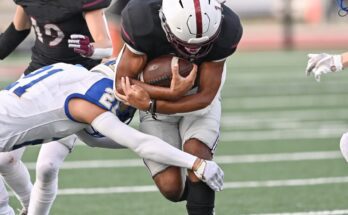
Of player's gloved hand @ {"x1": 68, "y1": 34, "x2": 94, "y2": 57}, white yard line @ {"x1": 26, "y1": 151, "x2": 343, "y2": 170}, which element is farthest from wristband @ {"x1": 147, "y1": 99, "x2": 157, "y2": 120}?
white yard line @ {"x1": 26, "y1": 151, "x2": 343, "y2": 170}

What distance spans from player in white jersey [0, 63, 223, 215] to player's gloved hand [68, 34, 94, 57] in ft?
1.26

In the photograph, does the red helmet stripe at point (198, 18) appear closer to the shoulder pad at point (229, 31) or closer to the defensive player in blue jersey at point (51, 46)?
the shoulder pad at point (229, 31)

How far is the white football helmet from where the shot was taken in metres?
4.53

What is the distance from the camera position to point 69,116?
14.9ft

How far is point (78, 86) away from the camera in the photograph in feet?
15.1

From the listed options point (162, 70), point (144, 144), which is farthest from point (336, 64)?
point (144, 144)

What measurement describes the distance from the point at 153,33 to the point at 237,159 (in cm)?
347

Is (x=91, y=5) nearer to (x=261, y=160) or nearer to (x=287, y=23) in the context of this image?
(x=261, y=160)

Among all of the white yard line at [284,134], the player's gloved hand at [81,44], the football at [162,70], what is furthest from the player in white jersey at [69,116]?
the white yard line at [284,134]

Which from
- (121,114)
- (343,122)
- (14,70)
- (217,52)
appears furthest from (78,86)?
(14,70)

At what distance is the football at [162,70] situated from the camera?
15.3ft

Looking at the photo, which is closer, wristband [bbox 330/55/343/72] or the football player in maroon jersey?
the football player in maroon jersey

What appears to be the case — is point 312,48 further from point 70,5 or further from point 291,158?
point 70,5

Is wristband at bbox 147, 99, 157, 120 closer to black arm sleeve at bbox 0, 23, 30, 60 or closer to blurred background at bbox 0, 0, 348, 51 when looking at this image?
black arm sleeve at bbox 0, 23, 30, 60
